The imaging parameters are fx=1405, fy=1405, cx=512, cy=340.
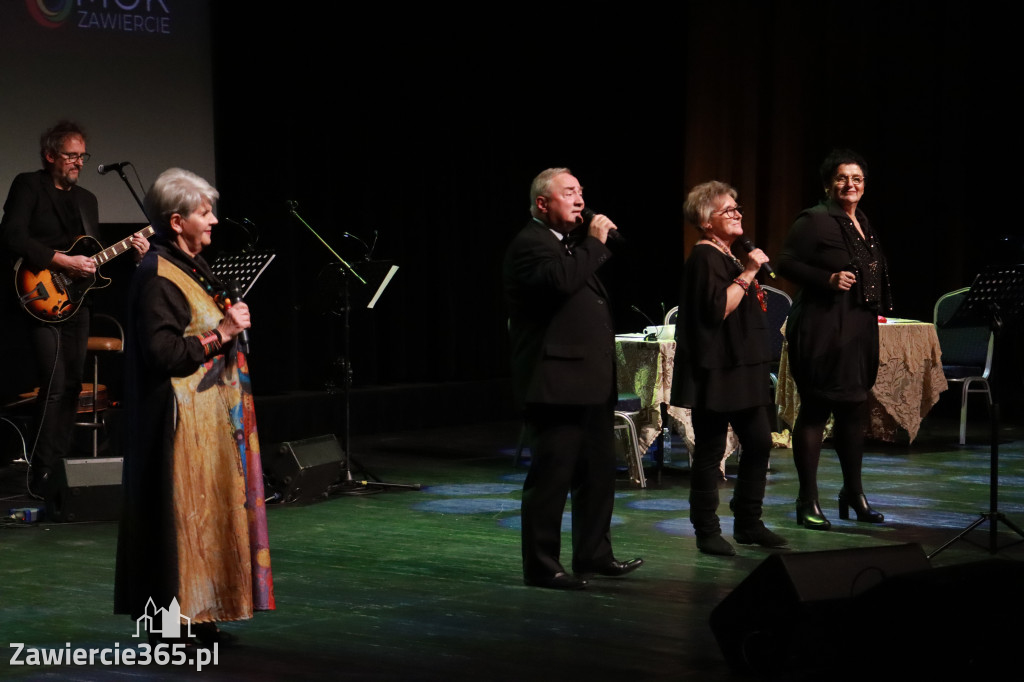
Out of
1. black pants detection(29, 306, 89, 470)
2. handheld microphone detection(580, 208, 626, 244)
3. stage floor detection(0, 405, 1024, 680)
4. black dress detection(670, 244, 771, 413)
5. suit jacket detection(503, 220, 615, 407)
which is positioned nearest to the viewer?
stage floor detection(0, 405, 1024, 680)

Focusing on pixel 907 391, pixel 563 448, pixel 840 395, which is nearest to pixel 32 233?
pixel 563 448

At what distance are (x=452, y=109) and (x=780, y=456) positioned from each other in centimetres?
340

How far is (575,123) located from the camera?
10.5 metres

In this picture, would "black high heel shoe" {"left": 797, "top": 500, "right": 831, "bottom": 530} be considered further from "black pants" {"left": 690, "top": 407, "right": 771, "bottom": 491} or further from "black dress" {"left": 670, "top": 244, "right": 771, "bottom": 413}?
"black dress" {"left": 670, "top": 244, "right": 771, "bottom": 413}

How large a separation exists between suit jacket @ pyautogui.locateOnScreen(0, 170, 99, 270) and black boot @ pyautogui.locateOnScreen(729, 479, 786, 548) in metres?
3.23

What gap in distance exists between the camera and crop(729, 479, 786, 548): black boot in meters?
5.30

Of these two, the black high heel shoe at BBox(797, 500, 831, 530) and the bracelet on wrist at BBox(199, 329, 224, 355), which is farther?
the black high heel shoe at BBox(797, 500, 831, 530)

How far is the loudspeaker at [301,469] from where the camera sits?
21.4ft

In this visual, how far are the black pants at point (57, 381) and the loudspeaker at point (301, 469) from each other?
940 millimetres

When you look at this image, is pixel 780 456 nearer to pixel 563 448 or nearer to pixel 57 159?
pixel 563 448

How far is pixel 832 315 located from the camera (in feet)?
18.4

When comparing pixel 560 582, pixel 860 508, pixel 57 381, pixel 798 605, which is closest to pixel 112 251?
pixel 57 381

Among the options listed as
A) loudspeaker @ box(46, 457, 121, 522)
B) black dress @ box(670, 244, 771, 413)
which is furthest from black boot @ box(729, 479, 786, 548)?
loudspeaker @ box(46, 457, 121, 522)

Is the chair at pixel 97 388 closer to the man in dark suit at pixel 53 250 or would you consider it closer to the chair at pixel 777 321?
the man in dark suit at pixel 53 250
